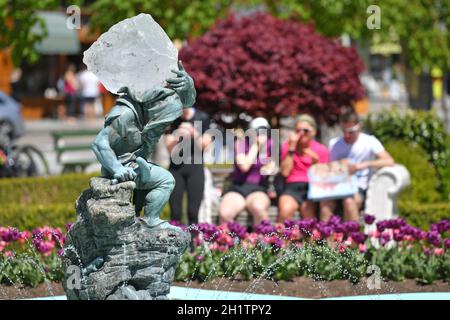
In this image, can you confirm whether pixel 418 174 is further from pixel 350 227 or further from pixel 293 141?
pixel 350 227

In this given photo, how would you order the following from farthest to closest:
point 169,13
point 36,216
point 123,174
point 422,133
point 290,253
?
point 169,13 → point 422,133 → point 36,216 → point 290,253 → point 123,174

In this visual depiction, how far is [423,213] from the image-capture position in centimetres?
1165

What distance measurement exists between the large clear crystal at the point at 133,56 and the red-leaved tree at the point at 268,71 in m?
6.59

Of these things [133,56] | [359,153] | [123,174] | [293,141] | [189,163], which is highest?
[133,56]

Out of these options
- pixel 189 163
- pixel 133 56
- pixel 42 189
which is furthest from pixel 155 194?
pixel 42 189

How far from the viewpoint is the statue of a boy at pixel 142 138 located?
750 cm

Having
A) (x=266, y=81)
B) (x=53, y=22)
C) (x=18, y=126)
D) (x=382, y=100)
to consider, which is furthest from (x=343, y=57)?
(x=382, y=100)

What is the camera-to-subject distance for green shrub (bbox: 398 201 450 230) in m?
11.6

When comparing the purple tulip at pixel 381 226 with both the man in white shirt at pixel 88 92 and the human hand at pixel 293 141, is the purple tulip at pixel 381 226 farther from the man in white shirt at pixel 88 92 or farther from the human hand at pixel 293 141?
the man in white shirt at pixel 88 92

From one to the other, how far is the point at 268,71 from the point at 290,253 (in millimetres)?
5261

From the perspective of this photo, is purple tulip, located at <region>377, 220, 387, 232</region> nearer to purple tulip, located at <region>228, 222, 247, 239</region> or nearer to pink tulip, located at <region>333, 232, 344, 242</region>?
pink tulip, located at <region>333, 232, 344, 242</region>

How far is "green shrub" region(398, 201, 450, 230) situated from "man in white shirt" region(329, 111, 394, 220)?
1.69 feet

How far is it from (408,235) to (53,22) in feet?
79.2
